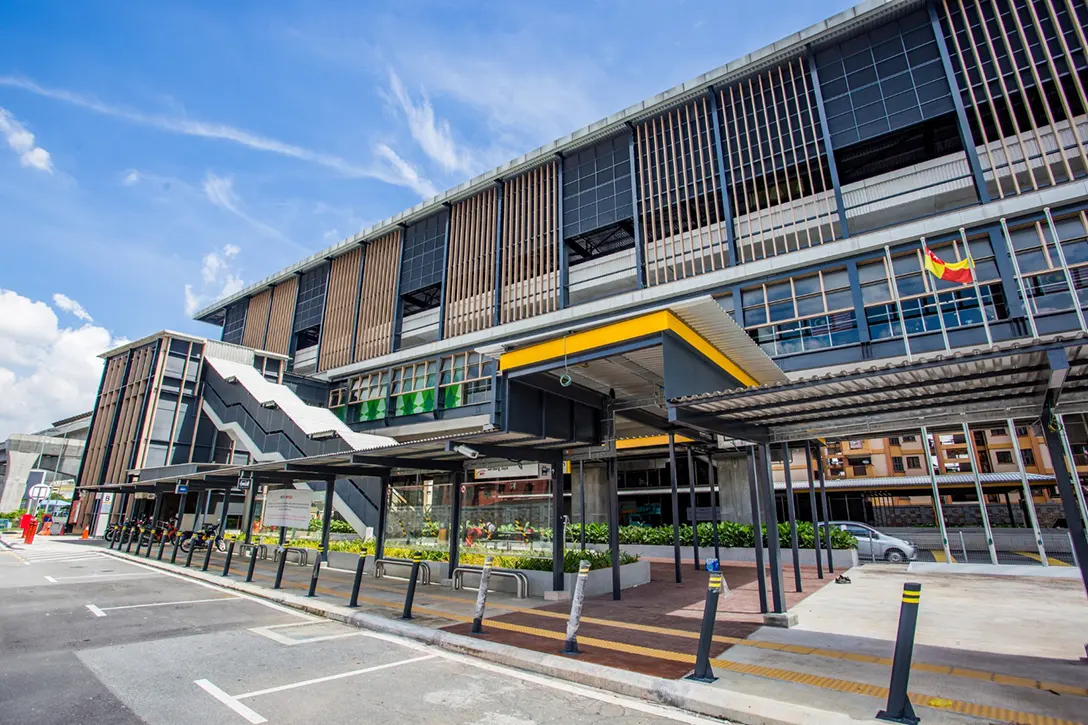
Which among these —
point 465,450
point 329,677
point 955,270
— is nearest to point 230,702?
point 329,677

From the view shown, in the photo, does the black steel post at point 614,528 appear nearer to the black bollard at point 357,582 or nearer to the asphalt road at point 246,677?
the asphalt road at point 246,677

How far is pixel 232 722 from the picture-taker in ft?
15.6

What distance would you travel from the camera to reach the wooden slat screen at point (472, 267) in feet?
95.5

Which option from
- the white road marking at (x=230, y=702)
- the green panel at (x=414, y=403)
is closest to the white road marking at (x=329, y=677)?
the white road marking at (x=230, y=702)

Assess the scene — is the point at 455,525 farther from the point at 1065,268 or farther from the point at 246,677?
the point at 1065,268

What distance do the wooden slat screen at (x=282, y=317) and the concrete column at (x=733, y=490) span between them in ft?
105

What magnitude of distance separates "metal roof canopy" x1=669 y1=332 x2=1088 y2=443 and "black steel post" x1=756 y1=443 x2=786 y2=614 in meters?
0.60

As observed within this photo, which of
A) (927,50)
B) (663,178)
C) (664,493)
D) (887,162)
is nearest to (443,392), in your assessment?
(664,493)

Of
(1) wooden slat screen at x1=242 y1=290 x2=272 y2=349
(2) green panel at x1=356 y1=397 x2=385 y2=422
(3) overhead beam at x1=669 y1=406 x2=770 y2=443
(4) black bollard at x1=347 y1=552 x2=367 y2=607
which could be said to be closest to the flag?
(3) overhead beam at x1=669 y1=406 x2=770 y2=443

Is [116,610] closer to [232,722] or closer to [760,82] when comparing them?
[232,722]

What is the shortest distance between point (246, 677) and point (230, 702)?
95cm

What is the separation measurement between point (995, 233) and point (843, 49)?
32.2 ft

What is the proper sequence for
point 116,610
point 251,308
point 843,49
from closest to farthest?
point 116,610 → point 843,49 → point 251,308

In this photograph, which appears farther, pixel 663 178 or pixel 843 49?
pixel 663 178
